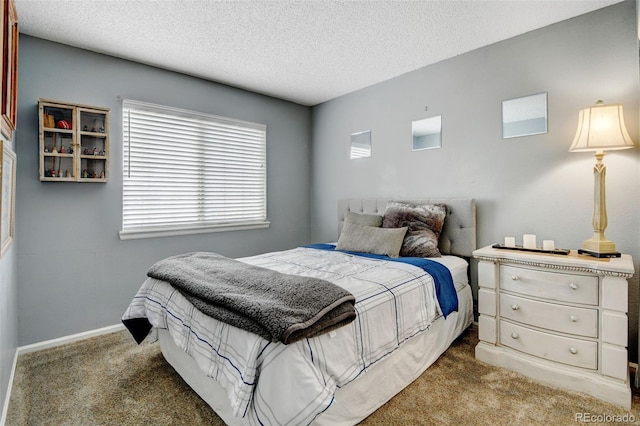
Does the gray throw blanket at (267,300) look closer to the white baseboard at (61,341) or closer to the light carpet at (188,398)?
the light carpet at (188,398)

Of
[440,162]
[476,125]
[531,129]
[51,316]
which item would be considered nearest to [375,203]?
[440,162]

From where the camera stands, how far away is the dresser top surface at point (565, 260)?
1.76 metres

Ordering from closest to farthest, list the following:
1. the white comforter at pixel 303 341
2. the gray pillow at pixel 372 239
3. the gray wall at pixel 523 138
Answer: the white comforter at pixel 303 341, the gray wall at pixel 523 138, the gray pillow at pixel 372 239

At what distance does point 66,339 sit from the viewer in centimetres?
262

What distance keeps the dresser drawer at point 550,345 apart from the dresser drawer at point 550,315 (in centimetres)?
5

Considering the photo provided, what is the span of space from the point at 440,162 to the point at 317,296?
2.21 m

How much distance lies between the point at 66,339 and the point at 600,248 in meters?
3.99

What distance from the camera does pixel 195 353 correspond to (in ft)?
5.38

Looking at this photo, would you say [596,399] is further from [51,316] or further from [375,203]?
[51,316]

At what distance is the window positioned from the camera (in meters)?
2.98

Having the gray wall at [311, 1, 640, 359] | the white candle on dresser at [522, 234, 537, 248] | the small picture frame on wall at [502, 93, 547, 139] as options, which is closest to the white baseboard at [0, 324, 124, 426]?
the gray wall at [311, 1, 640, 359]

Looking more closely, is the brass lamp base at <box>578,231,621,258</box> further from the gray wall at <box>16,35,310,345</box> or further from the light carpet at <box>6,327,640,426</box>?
the gray wall at <box>16,35,310,345</box>

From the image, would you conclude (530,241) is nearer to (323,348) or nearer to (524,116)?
(524,116)

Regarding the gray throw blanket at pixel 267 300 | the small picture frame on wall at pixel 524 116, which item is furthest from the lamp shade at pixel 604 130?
the gray throw blanket at pixel 267 300
